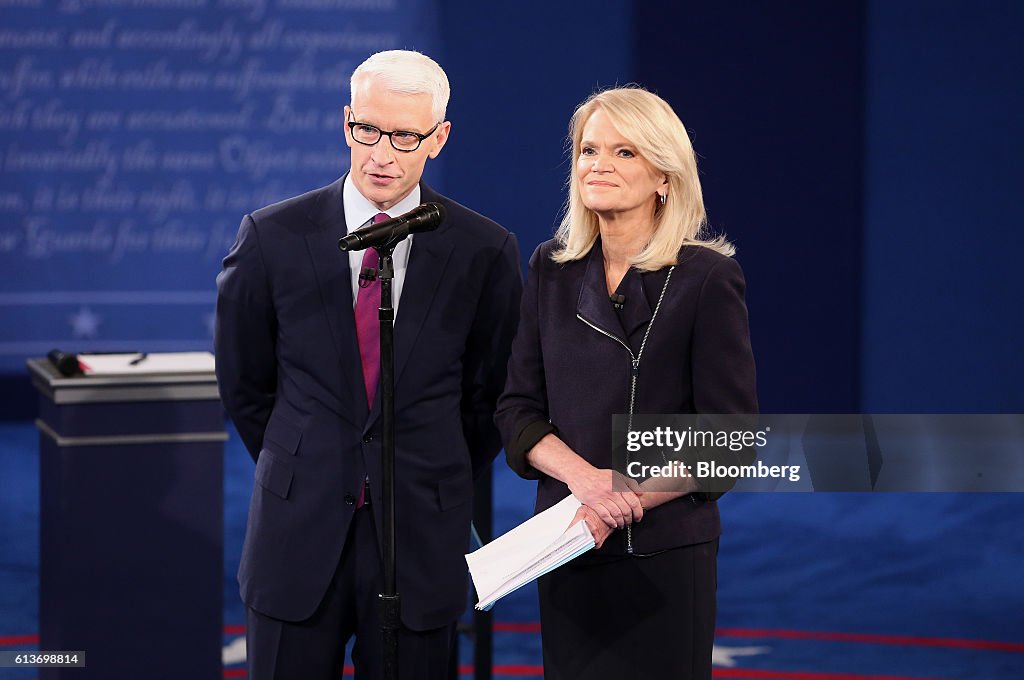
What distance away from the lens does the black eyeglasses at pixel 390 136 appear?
232 cm

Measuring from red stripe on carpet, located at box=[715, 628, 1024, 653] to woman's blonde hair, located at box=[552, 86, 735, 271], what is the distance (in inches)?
96.9

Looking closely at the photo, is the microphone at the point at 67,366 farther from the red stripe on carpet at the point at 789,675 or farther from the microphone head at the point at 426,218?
the red stripe on carpet at the point at 789,675

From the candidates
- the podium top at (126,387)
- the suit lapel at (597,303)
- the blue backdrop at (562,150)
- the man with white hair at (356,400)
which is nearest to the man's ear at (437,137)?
the man with white hair at (356,400)

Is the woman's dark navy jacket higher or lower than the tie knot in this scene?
lower

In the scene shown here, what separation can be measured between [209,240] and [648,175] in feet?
16.0

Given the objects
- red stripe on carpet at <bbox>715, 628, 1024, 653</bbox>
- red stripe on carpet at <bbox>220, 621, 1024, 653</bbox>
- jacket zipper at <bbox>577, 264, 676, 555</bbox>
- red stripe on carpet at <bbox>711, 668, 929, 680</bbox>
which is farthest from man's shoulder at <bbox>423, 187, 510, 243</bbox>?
red stripe on carpet at <bbox>715, 628, 1024, 653</bbox>

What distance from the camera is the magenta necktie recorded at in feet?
7.81

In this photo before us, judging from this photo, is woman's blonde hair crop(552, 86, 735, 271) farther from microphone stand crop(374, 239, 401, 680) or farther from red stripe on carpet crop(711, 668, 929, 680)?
red stripe on carpet crop(711, 668, 929, 680)

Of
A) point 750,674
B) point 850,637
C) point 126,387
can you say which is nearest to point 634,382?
point 126,387

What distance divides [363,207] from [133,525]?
4.37 feet

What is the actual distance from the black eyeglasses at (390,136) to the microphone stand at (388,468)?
0.22m

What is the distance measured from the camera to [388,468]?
222cm

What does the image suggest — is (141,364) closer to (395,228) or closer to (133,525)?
(133,525)

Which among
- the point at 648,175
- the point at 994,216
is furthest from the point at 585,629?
the point at 994,216
